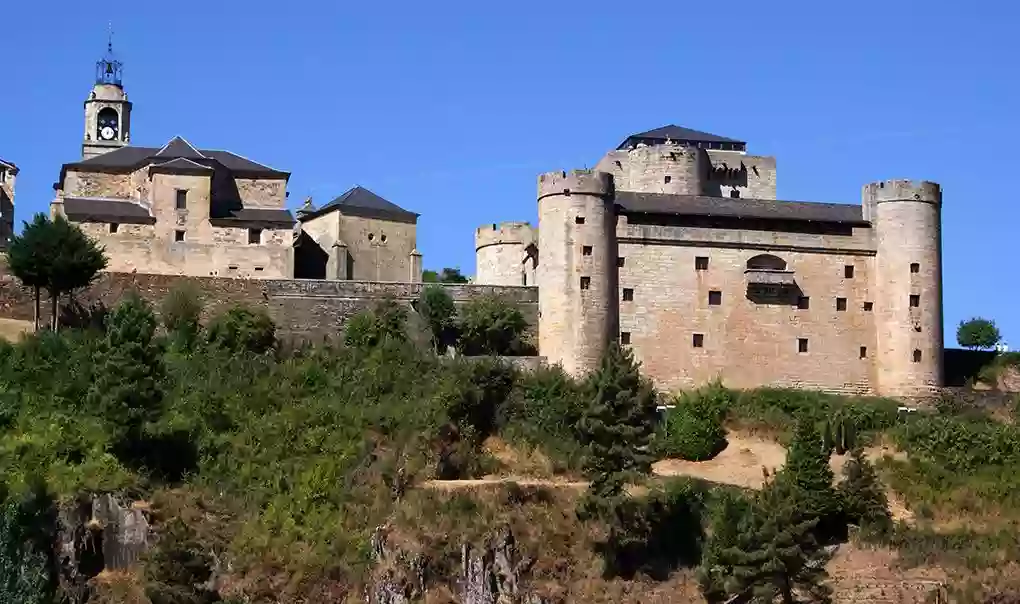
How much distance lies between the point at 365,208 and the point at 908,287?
710 inches

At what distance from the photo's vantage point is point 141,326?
45.8 m

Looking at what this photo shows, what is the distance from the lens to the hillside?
4234 cm

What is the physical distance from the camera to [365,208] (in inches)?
2400

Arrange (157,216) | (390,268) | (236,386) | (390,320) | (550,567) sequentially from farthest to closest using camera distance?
(390,268), (157,216), (390,320), (236,386), (550,567)

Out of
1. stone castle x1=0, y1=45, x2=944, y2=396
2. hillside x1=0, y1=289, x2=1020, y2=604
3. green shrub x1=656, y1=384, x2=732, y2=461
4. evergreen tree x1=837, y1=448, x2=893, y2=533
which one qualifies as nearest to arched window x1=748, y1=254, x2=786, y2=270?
stone castle x1=0, y1=45, x2=944, y2=396

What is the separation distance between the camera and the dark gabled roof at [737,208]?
5459cm

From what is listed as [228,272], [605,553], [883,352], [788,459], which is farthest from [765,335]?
[228,272]

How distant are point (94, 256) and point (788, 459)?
Answer: 1978cm

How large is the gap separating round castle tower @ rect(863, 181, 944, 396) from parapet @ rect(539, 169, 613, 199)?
8326 millimetres

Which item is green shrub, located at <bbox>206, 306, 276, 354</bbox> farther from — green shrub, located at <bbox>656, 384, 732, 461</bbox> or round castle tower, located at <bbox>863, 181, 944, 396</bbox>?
round castle tower, located at <bbox>863, 181, 944, 396</bbox>

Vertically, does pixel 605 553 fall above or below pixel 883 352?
below

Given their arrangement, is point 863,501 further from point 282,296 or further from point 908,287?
point 282,296

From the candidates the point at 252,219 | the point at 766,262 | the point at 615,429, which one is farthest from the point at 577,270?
the point at 252,219

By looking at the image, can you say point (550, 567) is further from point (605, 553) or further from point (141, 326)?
point (141, 326)
